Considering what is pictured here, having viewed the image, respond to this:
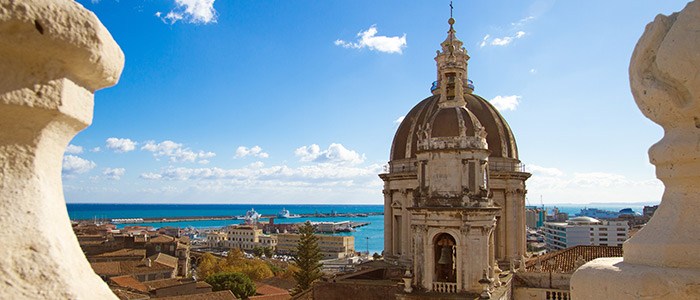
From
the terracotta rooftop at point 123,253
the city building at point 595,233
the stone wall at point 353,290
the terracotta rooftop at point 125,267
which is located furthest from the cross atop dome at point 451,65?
the city building at point 595,233

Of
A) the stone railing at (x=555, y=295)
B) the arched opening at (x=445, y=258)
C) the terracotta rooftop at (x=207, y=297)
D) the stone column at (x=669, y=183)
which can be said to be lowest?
the terracotta rooftop at (x=207, y=297)

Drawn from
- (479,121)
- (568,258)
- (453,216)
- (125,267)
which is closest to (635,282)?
(453,216)

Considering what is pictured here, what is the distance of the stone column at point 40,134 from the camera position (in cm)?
163

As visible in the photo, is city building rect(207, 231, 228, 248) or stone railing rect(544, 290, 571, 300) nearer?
stone railing rect(544, 290, 571, 300)

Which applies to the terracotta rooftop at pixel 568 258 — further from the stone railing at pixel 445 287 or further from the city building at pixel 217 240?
the city building at pixel 217 240

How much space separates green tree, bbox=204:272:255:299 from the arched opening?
25391 mm

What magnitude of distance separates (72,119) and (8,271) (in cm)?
58

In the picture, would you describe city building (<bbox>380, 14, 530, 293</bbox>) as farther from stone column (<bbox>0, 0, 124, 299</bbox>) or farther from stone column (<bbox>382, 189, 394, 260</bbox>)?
stone column (<bbox>0, 0, 124, 299</bbox>)

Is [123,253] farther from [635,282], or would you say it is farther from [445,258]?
[635,282]

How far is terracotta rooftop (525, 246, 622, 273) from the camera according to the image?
22.2 meters

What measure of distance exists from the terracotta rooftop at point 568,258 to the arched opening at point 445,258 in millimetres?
5031

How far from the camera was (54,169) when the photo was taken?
6.17 ft

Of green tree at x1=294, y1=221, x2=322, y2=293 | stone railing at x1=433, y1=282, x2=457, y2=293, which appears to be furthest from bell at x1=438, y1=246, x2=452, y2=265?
green tree at x1=294, y1=221, x2=322, y2=293

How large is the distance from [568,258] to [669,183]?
22.9m
